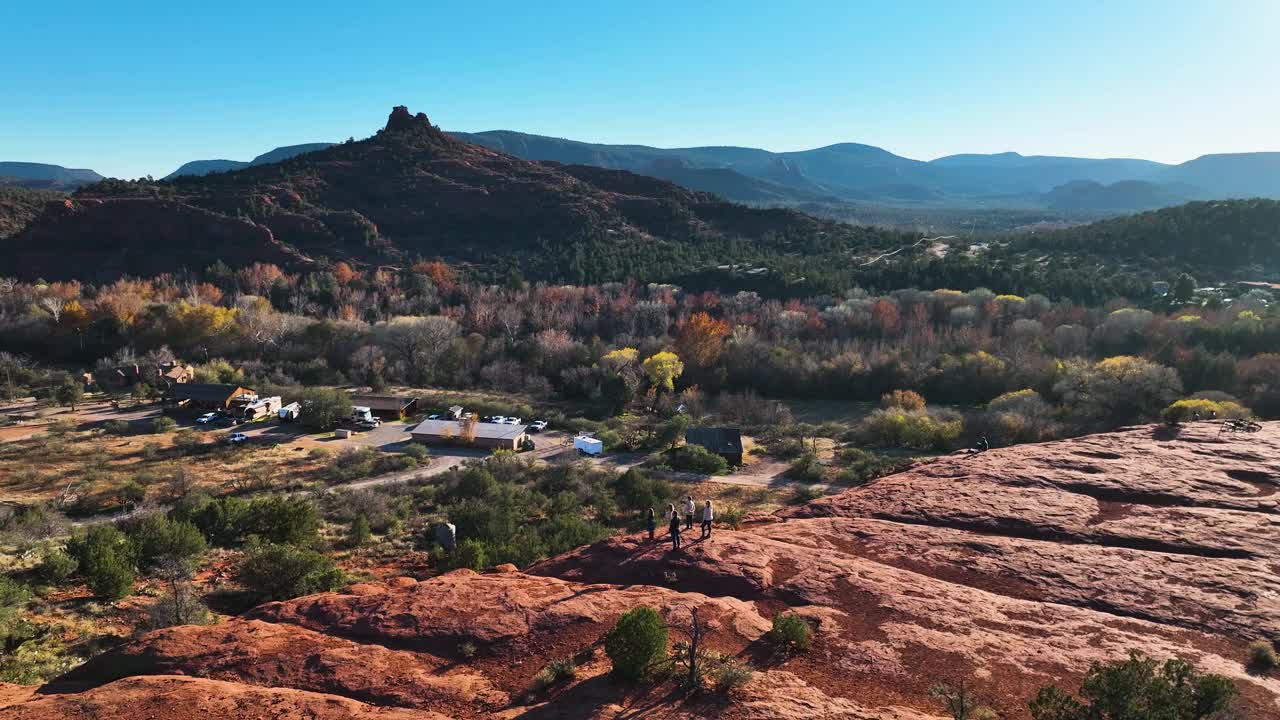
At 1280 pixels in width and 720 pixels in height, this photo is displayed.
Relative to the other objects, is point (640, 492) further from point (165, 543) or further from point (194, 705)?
point (194, 705)

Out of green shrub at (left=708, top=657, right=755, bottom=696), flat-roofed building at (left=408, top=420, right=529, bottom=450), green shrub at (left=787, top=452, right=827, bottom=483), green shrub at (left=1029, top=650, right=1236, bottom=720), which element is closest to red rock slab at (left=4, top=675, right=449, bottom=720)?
green shrub at (left=708, top=657, right=755, bottom=696)

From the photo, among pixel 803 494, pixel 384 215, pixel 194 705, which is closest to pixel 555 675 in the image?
pixel 194 705

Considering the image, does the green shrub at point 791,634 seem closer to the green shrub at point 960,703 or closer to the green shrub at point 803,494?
the green shrub at point 960,703

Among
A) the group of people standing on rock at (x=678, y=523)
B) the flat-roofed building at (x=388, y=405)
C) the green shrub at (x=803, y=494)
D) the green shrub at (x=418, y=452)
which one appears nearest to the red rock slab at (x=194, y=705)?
the group of people standing on rock at (x=678, y=523)

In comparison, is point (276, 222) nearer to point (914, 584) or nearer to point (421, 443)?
point (421, 443)

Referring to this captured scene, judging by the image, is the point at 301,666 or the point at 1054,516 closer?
the point at 301,666
